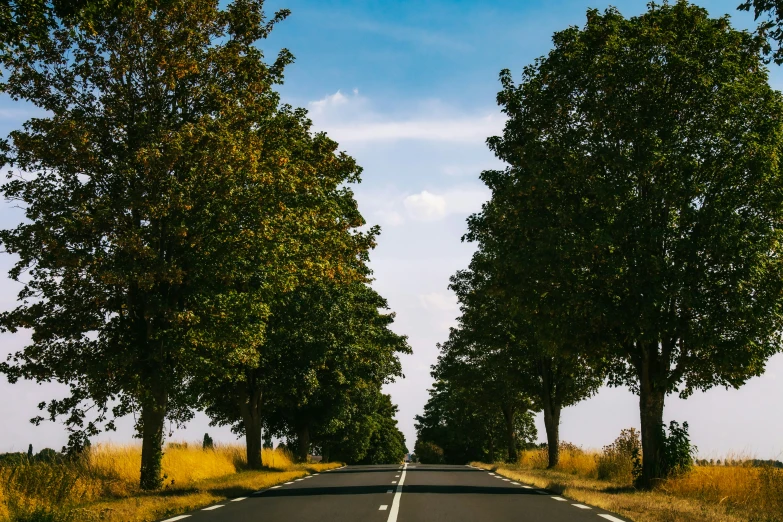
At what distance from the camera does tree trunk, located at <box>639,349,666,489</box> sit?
2139 centimetres

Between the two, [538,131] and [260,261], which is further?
[538,131]

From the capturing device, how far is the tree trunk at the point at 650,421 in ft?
70.2

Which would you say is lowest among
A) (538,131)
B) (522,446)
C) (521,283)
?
(522,446)

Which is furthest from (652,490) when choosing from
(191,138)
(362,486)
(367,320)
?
(367,320)

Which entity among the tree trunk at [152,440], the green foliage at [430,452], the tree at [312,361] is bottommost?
the green foliage at [430,452]

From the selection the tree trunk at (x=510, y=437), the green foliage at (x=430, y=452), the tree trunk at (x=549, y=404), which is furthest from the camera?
the green foliage at (x=430, y=452)

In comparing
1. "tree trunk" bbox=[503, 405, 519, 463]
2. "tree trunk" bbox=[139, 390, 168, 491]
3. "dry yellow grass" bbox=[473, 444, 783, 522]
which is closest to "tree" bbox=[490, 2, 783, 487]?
"dry yellow grass" bbox=[473, 444, 783, 522]

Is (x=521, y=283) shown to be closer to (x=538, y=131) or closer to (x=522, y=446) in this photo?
(x=538, y=131)

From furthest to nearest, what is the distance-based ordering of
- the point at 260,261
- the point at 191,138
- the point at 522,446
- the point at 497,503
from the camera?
the point at 522,446
the point at 260,261
the point at 191,138
the point at 497,503

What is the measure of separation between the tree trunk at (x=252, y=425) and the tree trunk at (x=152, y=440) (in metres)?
12.2

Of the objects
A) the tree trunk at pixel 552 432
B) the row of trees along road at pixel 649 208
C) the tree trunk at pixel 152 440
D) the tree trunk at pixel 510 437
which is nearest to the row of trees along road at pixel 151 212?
the tree trunk at pixel 152 440

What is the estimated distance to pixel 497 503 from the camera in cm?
1667

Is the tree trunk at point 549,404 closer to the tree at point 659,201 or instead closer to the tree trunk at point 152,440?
the tree at point 659,201

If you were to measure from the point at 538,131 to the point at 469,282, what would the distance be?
24.9m
